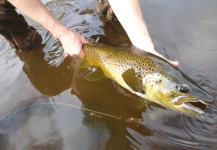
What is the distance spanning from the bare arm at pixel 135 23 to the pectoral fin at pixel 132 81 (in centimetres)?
32

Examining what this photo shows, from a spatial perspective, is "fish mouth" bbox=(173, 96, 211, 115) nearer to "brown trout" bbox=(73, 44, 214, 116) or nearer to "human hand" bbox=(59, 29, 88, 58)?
"brown trout" bbox=(73, 44, 214, 116)

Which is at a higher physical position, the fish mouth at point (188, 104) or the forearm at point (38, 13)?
the forearm at point (38, 13)

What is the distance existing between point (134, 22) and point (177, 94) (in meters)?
0.82

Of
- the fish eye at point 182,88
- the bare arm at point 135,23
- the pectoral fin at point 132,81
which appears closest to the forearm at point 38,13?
the bare arm at point 135,23

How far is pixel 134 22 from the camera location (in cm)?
257

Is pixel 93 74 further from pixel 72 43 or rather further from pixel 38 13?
pixel 38 13

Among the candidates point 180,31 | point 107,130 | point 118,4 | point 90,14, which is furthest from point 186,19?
point 107,130

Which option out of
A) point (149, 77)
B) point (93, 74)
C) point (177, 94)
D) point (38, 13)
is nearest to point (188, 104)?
point (177, 94)

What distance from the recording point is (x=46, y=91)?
2.87m

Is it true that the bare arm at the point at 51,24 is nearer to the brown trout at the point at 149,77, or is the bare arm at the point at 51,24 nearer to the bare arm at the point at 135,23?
the brown trout at the point at 149,77

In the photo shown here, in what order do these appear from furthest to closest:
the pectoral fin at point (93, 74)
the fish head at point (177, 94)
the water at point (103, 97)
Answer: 1. the pectoral fin at point (93, 74)
2. the water at point (103, 97)
3. the fish head at point (177, 94)

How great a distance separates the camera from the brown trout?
2018mm

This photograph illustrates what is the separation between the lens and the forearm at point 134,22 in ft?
8.28

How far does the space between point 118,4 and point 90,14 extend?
1261 millimetres
